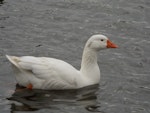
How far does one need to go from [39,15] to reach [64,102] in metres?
5.64

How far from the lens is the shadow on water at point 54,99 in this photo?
10.6 meters

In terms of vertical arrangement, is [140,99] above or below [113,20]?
below

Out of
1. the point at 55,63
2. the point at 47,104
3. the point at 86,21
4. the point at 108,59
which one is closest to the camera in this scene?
the point at 47,104

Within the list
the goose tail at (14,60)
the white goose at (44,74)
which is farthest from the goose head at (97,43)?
the goose tail at (14,60)

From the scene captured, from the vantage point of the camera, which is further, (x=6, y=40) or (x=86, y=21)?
(x=86, y=21)

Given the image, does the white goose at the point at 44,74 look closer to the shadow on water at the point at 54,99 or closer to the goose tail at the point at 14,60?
the goose tail at the point at 14,60

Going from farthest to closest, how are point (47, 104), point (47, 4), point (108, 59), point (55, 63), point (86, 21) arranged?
1. point (47, 4)
2. point (86, 21)
3. point (108, 59)
4. point (55, 63)
5. point (47, 104)

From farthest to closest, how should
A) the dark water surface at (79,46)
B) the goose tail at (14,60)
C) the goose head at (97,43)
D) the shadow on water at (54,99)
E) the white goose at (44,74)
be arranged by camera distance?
the goose head at (97,43) < the white goose at (44,74) < the goose tail at (14,60) < the dark water surface at (79,46) < the shadow on water at (54,99)

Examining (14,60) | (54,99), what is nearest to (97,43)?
(54,99)

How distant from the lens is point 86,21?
15.6 m

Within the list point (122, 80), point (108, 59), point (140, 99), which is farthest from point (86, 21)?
point (140, 99)

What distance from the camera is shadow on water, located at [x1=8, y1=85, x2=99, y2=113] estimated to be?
1055 cm

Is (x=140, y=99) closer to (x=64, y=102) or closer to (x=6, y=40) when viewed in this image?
(x=64, y=102)

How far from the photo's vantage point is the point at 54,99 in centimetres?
1103
